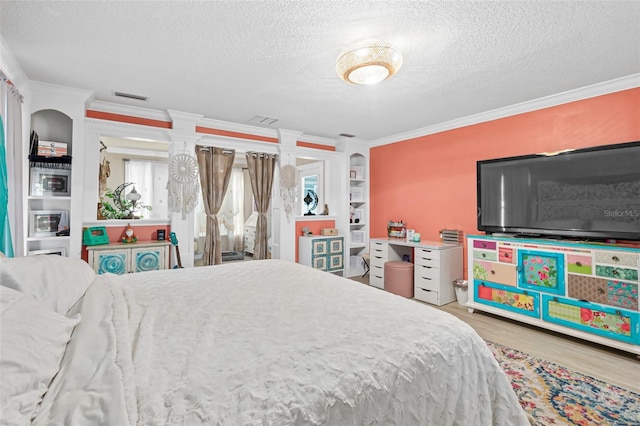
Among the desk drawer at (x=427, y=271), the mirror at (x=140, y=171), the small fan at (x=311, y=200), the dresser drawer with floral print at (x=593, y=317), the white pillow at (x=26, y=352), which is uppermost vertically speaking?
the mirror at (x=140, y=171)

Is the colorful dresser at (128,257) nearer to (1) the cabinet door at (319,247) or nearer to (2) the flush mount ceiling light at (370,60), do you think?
(1) the cabinet door at (319,247)

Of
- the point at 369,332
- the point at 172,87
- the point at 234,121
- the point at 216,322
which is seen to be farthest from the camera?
the point at 234,121

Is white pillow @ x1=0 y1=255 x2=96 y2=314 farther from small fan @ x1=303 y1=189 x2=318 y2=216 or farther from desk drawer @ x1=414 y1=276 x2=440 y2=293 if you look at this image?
small fan @ x1=303 y1=189 x2=318 y2=216

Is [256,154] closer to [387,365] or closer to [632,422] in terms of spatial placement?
[387,365]

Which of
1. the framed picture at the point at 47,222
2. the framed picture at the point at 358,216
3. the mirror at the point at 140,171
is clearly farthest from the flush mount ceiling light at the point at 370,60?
the mirror at the point at 140,171

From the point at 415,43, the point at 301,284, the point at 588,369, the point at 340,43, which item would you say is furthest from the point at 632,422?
the point at 340,43

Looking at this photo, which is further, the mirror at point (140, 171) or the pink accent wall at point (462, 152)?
the mirror at point (140, 171)

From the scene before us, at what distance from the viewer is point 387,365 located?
3.56 ft

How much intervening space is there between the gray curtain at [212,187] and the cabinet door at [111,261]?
1085mm

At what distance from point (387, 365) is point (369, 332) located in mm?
193

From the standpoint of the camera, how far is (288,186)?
4855 mm

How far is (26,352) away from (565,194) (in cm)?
399

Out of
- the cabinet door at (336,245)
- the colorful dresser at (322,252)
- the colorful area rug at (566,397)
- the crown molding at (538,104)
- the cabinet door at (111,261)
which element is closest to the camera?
the colorful area rug at (566,397)

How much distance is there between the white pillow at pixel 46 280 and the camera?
118 cm
